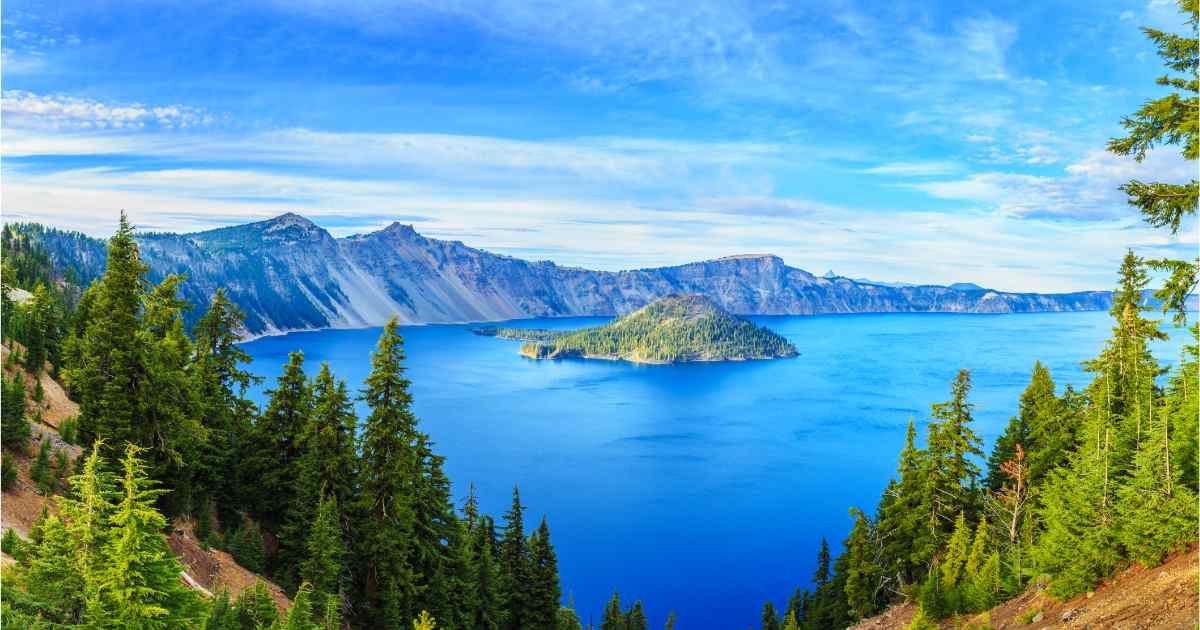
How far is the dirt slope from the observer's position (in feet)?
52.5

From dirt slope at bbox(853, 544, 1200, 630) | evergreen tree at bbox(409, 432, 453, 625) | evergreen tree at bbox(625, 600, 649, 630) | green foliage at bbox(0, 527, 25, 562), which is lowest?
evergreen tree at bbox(625, 600, 649, 630)

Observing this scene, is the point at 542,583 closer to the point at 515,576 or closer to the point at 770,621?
the point at 515,576

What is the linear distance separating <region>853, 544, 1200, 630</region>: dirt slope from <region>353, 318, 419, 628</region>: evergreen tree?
81.3 ft

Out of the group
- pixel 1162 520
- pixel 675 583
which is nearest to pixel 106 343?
pixel 1162 520

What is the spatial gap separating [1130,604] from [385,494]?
28378mm

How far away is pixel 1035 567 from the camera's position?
1019 inches

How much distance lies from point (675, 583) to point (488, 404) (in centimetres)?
11268

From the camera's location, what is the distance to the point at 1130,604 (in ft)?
59.0

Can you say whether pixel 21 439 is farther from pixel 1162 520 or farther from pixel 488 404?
pixel 488 404

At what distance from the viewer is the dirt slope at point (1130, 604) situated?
16.0 meters

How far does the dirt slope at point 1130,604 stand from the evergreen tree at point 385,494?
24767 millimetres

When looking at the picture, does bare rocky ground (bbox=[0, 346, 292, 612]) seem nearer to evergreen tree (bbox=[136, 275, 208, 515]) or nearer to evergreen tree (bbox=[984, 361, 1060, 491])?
evergreen tree (bbox=[136, 275, 208, 515])

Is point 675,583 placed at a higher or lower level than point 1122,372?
lower

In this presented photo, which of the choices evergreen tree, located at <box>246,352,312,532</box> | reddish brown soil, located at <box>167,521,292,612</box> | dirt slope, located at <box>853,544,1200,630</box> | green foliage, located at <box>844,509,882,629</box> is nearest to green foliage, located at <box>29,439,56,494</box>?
reddish brown soil, located at <box>167,521,292,612</box>
